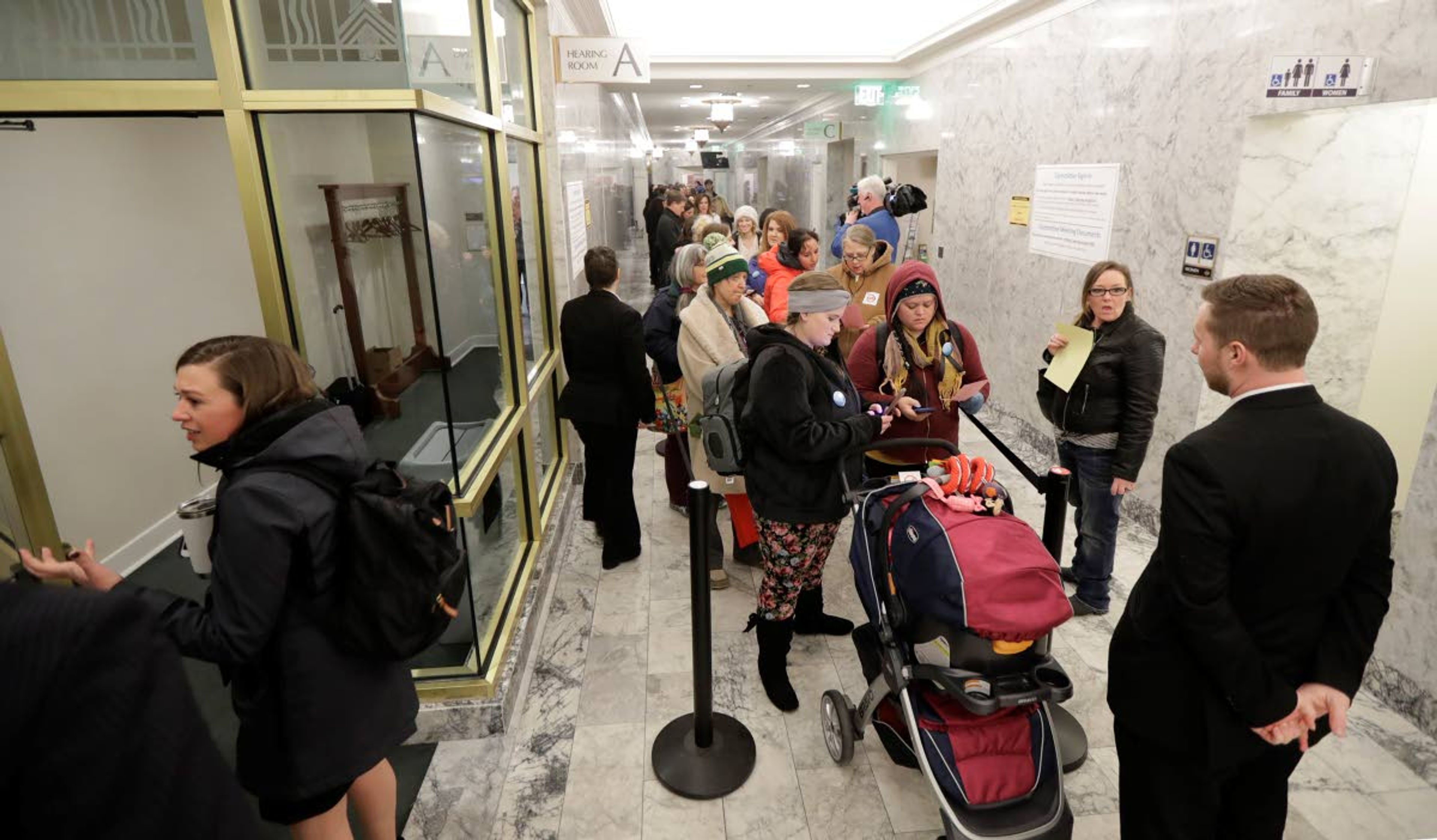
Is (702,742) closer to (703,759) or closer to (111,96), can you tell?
(703,759)

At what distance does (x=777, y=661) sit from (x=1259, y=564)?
183cm

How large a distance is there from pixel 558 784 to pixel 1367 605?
2.39m

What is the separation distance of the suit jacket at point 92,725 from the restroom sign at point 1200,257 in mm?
4732

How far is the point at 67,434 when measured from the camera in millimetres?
3770

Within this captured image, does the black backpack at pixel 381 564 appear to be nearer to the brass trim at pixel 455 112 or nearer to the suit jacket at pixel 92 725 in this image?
the suit jacket at pixel 92 725

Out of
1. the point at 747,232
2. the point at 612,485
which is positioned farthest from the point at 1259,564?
the point at 747,232

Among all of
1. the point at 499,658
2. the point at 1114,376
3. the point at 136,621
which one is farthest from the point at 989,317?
the point at 136,621

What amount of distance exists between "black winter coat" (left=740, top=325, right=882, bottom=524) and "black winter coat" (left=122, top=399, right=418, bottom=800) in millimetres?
1283

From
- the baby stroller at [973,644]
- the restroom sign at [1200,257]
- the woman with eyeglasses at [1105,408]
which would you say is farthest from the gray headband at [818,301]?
the restroom sign at [1200,257]

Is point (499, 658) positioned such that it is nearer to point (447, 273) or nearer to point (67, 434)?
point (447, 273)

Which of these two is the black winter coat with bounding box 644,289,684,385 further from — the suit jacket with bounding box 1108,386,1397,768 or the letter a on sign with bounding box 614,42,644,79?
the suit jacket with bounding box 1108,386,1397,768

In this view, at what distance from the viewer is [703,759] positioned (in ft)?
8.98

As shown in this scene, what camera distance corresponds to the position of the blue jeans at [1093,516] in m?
3.45

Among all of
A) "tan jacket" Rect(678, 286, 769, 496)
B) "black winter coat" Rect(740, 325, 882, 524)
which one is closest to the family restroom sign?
"tan jacket" Rect(678, 286, 769, 496)
